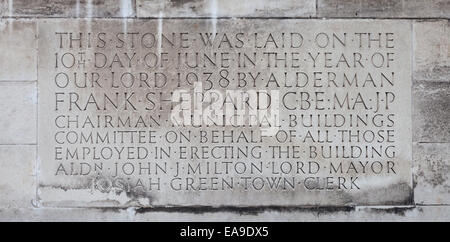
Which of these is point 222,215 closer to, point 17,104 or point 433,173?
point 433,173

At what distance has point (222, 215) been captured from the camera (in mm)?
8453

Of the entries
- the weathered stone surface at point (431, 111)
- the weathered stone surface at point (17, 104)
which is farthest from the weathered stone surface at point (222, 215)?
the weathered stone surface at point (17, 104)

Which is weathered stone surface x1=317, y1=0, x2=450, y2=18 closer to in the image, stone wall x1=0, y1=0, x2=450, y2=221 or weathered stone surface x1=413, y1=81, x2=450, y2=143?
stone wall x1=0, y1=0, x2=450, y2=221

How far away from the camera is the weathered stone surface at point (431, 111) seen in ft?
27.8

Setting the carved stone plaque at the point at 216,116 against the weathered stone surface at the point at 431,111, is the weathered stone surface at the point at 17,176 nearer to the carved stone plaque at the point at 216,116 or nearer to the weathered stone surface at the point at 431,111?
the carved stone plaque at the point at 216,116

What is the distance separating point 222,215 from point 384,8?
272 centimetres

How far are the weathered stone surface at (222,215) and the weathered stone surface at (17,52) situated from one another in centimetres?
140

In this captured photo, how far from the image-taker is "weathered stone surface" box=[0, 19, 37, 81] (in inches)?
333

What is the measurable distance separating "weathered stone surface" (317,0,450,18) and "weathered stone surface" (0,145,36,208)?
3362mm

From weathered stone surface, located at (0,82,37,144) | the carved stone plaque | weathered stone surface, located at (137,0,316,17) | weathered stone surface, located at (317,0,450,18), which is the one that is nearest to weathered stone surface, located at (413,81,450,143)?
the carved stone plaque

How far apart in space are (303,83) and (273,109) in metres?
0.41

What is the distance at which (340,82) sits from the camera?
852 centimetres

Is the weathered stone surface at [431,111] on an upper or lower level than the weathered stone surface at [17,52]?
lower

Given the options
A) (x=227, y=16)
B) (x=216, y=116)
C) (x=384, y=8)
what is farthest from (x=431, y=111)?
(x=227, y=16)
